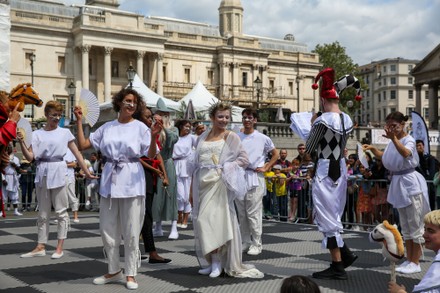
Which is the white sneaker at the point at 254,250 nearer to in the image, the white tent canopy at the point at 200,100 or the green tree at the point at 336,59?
the white tent canopy at the point at 200,100

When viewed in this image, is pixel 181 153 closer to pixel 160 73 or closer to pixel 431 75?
pixel 160 73

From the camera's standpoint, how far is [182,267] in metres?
7.68

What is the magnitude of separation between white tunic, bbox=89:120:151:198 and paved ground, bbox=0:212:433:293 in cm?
108

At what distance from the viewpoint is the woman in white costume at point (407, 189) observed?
290 inches

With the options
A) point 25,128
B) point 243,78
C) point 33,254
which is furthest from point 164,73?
point 25,128

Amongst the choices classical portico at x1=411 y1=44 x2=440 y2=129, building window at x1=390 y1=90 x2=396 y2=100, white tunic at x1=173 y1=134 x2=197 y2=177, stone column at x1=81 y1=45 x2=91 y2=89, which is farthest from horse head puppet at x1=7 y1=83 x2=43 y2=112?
building window at x1=390 y1=90 x2=396 y2=100

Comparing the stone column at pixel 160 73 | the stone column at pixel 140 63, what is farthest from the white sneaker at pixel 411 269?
the stone column at pixel 160 73

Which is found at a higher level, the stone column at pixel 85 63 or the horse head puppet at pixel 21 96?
the stone column at pixel 85 63

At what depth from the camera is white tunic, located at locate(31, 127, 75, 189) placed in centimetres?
840

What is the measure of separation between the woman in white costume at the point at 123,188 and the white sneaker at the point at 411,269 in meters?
3.26

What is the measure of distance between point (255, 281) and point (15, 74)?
5781 cm

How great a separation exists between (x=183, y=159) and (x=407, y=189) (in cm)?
567

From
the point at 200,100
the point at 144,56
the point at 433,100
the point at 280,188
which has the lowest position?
the point at 280,188

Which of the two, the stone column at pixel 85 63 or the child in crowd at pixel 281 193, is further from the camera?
the stone column at pixel 85 63
